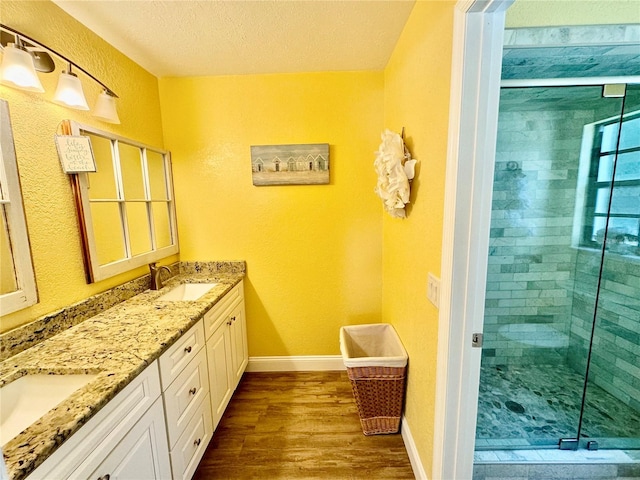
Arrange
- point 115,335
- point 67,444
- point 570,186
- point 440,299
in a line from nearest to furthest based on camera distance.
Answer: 1. point 67,444
2. point 440,299
3. point 115,335
4. point 570,186

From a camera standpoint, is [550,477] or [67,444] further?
[550,477]

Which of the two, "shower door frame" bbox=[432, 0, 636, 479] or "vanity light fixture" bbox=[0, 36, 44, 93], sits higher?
"vanity light fixture" bbox=[0, 36, 44, 93]

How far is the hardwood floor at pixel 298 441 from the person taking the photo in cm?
142

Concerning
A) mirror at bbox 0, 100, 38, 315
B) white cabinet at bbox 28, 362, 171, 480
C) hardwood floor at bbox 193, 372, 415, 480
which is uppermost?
mirror at bbox 0, 100, 38, 315

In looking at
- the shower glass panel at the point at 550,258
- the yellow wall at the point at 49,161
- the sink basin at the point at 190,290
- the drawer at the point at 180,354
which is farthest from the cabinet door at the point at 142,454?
the shower glass panel at the point at 550,258

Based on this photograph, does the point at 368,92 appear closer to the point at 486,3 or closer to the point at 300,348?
the point at 486,3

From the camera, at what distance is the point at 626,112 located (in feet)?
5.37

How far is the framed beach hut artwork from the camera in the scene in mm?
2029

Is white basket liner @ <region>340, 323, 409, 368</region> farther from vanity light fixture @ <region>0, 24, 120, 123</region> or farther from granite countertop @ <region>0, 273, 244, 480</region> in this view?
vanity light fixture @ <region>0, 24, 120, 123</region>

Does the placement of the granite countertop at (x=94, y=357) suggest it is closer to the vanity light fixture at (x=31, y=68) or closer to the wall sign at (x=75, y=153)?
the wall sign at (x=75, y=153)

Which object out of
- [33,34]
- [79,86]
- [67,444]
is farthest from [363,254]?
[33,34]

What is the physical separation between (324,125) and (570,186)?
6.52ft

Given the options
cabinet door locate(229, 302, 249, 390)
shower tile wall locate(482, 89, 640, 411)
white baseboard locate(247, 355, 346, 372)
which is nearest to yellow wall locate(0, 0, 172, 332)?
cabinet door locate(229, 302, 249, 390)

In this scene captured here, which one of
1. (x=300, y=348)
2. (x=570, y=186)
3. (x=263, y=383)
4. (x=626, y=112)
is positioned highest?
(x=626, y=112)
